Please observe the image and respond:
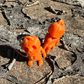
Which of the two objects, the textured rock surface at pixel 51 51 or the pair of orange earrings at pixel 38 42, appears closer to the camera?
the pair of orange earrings at pixel 38 42

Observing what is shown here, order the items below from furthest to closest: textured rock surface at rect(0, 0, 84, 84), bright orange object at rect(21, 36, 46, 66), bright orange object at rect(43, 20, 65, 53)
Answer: textured rock surface at rect(0, 0, 84, 84) → bright orange object at rect(43, 20, 65, 53) → bright orange object at rect(21, 36, 46, 66)

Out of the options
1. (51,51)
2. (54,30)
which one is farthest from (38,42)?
(51,51)

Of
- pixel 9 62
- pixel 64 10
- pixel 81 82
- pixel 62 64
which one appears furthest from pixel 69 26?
pixel 9 62

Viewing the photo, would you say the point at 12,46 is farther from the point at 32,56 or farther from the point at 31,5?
the point at 31,5

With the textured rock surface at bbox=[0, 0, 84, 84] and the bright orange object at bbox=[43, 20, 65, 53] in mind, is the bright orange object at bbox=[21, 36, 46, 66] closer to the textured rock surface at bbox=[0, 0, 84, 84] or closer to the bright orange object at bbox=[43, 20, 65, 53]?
the bright orange object at bbox=[43, 20, 65, 53]

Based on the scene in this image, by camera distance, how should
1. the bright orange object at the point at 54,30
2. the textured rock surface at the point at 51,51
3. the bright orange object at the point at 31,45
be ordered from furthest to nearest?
the textured rock surface at the point at 51,51
the bright orange object at the point at 54,30
the bright orange object at the point at 31,45

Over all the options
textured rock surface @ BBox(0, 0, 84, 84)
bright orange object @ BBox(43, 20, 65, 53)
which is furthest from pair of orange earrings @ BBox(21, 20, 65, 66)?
textured rock surface @ BBox(0, 0, 84, 84)

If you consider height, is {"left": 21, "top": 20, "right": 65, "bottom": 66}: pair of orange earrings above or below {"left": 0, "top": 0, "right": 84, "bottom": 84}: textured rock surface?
above

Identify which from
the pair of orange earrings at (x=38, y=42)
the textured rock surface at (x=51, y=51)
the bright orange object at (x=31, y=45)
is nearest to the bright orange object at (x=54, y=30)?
the pair of orange earrings at (x=38, y=42)

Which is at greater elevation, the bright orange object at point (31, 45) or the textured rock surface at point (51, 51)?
the bright orange object at point (31, 45)

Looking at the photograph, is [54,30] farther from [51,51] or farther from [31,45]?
[51,51]

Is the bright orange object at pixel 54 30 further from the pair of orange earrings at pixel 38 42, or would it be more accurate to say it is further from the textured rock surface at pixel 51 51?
the textured rock surface at pixel 51 51
